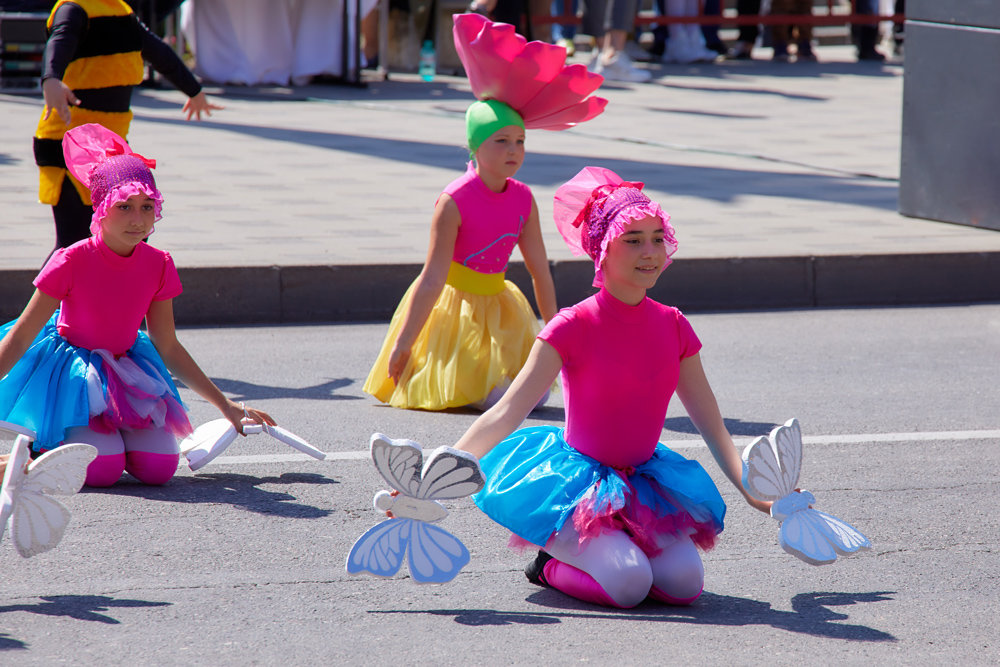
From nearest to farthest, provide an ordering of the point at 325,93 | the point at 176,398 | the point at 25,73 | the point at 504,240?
the point at 176,398 → the point at 504,240 → the point at 25,73 → the point at 325,93

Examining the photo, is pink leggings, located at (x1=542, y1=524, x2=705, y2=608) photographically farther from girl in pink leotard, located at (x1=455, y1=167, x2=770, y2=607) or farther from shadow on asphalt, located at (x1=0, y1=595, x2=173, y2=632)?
shadow on asphalt, located at (x1=0, y1=595, x2=173, y2=632)

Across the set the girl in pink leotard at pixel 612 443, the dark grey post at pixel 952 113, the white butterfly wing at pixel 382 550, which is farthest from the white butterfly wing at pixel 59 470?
the dark grey post at pixel 952 113

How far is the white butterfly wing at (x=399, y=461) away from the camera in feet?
10.4

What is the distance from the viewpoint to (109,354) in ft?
14.4

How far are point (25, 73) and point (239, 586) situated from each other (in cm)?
1074

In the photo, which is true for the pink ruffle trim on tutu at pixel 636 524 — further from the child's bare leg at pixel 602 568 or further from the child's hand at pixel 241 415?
the child's hand at pixel 241 415

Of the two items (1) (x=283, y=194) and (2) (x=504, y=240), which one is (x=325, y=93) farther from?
(2) (x=504, y=240)

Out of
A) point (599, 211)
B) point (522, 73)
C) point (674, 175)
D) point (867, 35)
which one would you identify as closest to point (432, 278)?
point (522, 73)

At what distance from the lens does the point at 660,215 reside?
353 centimetres

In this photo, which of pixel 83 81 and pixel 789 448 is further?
pixel 83 81

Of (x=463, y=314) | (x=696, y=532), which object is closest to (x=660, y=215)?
(x=696, y=532)

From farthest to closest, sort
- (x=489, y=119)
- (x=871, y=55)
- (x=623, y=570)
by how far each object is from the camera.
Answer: (x=871, y=55)
(x=489, y=119)
(x=623, y=570)

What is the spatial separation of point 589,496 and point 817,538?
0.56 m

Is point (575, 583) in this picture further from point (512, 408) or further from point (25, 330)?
point (25, 330)
